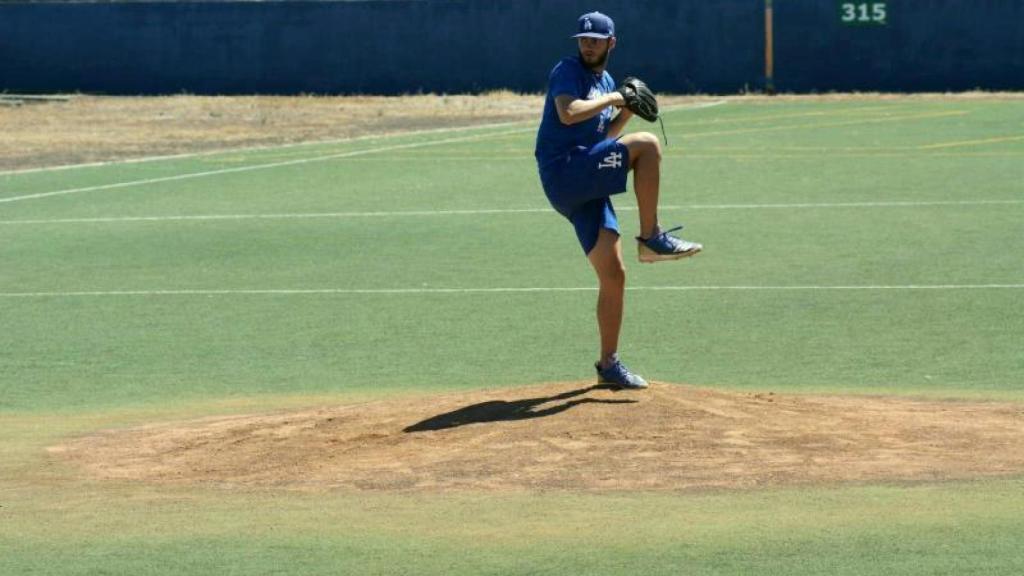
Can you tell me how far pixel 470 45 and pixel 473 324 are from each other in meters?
34.6

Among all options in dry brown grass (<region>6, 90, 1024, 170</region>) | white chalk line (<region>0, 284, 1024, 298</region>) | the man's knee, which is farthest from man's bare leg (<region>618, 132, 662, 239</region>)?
dry brown grass (<region>6, 90, 1024, 170</region>)

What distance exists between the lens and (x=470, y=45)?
49.2m

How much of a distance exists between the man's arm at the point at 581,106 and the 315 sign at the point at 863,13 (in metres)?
38.0

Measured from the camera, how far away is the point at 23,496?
9297 mm

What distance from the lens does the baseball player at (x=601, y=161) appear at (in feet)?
33.8

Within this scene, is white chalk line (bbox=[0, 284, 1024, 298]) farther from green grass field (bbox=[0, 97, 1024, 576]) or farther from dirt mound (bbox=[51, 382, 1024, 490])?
dirt mound (bbox=[51, 382, 1024, 490])

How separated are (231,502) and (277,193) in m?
16.5

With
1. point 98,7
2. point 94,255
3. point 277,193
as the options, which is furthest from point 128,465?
point 98,7

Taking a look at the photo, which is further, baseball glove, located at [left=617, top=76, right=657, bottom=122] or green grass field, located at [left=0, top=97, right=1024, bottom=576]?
baseball glove, located at [left=617, top=76, right=657, bottom=122]

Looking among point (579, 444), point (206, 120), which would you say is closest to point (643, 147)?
point (579, 444)

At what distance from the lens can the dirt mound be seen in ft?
30.4

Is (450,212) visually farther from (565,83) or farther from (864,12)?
(864,12)

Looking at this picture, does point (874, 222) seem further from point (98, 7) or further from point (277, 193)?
point (98, 7)

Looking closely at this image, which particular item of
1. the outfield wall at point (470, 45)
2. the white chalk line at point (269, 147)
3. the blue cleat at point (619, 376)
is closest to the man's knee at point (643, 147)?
the blue cleat at point (619, 376)
